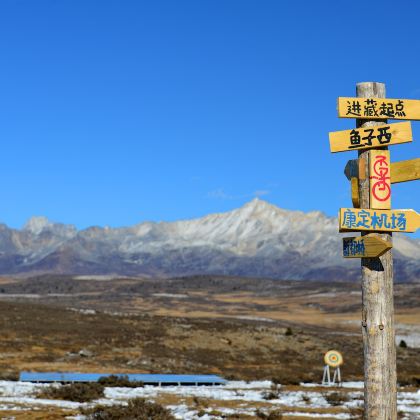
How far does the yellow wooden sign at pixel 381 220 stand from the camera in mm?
9188

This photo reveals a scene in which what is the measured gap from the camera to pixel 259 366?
44.1 meters

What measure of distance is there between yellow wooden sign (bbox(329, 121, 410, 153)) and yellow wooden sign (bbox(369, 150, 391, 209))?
154 mm

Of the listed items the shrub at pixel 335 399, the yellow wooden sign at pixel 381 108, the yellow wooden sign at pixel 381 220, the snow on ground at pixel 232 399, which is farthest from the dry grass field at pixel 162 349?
the yellow wooden sign at pixel 381 108

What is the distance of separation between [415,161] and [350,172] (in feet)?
2.96

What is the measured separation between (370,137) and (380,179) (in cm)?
60

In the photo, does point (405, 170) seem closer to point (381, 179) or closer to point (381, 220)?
point (381, 179)

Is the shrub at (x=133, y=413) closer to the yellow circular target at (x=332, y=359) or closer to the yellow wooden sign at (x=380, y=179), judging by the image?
the yellow wooden sign at (x=380, y=179)

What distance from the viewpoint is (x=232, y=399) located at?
81.4 ft

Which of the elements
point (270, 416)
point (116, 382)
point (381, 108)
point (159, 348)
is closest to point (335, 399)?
point (270, 416)

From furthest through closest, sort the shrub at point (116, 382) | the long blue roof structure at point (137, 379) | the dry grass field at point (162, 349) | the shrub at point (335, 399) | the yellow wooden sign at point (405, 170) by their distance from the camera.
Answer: the dry grass field at point (162, 349)
the long blue roof structure at point (137, 379)
the shrub at point (116, 382)
the shrub at point (335, 399)
the yellow wooden sign at point (405, 170)

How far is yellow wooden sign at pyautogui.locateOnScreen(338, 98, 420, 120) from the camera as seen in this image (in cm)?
958

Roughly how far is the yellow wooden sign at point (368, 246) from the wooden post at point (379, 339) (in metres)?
0.22

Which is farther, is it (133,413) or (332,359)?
(332,359)

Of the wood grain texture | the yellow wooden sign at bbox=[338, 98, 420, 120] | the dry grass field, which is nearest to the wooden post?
the wood grain texture
